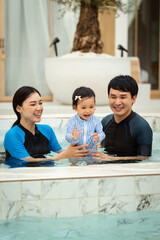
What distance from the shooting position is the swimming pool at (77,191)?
109 inches

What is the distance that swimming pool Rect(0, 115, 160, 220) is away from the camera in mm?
2758

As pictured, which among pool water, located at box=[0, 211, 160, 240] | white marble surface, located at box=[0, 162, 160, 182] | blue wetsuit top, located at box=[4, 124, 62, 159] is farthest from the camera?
blue wetsuit top, located at box=[4, 124, 62, 159]

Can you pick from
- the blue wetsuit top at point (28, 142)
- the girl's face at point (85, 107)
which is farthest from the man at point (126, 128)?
the blue wetsuit top at point (28, 142)

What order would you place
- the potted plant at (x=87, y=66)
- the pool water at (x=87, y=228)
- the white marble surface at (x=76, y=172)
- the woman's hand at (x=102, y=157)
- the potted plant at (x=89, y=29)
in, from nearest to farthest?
the pool water at (x=87, y=228), the white marble surface at (x=76, y=172), the woman's hand at (x=102, y=157), the potted plant at (x=87, y=66), the potted plant at (x=89, y=29)

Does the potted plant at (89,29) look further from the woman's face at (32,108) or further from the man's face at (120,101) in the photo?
the woman's face at (32,108)

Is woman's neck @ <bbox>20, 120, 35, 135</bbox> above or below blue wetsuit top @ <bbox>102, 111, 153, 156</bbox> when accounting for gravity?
above

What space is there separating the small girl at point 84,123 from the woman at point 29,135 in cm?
9

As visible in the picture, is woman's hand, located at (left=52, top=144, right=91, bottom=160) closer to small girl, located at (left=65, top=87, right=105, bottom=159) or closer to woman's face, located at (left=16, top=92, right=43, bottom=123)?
small girl, located at (left=65, top=87, right=105, bottom=159)

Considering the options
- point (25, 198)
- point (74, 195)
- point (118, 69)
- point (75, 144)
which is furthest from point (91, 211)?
point (118, 69)

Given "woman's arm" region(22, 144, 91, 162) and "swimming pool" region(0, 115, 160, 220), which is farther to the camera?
"woman's arm" region(22, 144, 91, 162)

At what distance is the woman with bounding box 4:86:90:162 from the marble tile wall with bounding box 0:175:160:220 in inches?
30.7

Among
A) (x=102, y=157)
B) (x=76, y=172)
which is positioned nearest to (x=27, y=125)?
(x=102, y=157)

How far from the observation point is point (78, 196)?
9.36 ft

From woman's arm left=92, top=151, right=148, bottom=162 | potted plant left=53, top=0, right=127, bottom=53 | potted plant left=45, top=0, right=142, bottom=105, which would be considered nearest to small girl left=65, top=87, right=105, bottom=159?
woman's arm left=92, top=151, right=148, bottom=162
